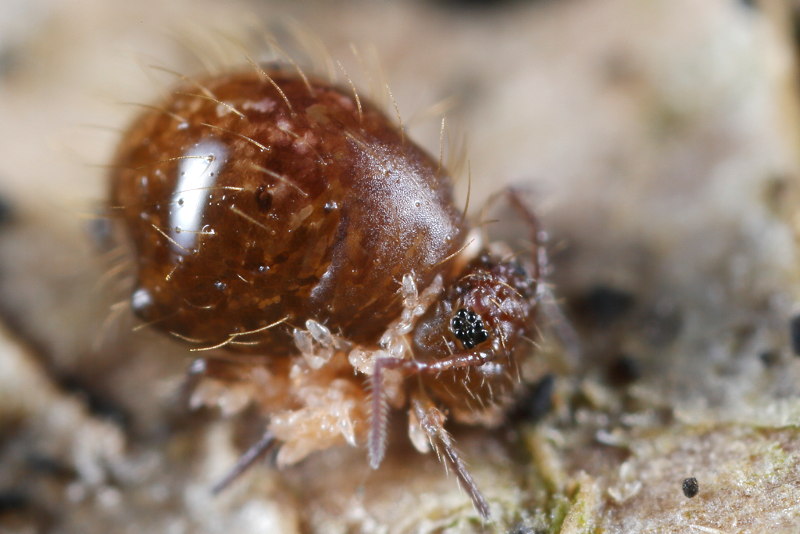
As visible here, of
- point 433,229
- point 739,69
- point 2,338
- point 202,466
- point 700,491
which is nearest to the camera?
point 700,491

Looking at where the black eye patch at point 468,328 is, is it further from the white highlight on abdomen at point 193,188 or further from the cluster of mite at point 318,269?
the white highlight on abdomen at point 193,188

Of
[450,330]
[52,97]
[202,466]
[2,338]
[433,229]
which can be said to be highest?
[433,229]

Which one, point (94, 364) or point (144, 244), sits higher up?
point (144, 244)

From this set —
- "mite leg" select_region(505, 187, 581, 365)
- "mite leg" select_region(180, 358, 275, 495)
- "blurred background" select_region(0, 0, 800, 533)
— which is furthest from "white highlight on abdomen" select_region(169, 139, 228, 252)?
"mite leg" select_region(505, 187, 581, 365)

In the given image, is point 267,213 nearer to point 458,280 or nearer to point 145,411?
point 458,280

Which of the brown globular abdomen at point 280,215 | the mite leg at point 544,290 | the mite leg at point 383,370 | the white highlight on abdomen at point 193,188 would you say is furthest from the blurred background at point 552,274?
the white highlight on abdomen at point 193,188

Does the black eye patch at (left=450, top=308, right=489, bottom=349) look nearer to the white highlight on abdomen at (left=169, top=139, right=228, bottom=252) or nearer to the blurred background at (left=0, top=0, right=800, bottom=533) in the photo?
the blurred background at (left=0, top=0, right=800, bottom=533)

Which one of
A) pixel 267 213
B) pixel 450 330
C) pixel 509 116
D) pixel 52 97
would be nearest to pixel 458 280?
pixel 450 330
